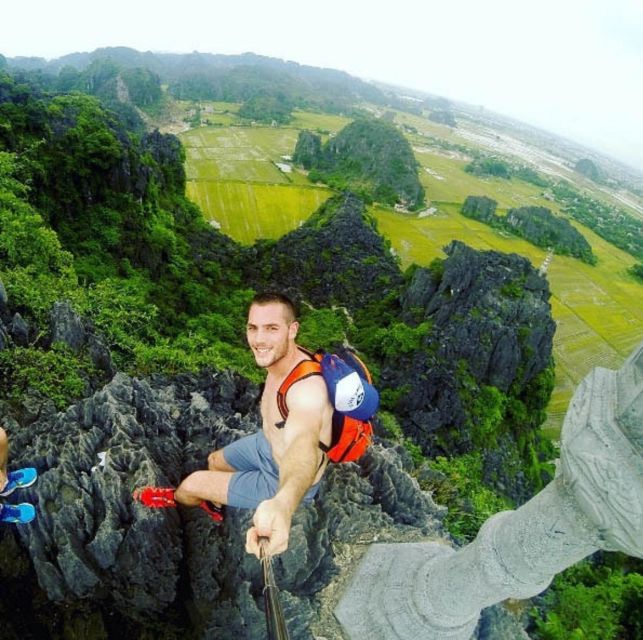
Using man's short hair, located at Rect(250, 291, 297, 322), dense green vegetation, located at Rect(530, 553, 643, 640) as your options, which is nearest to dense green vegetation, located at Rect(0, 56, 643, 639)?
dense green vegetation, located at Rect(530, 553, 643, 640)

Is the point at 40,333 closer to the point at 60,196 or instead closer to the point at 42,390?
the point at 42,390

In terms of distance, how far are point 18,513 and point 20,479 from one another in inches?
23.8

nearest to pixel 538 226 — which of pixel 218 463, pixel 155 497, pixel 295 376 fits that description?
pixel 218 463

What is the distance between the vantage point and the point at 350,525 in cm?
784

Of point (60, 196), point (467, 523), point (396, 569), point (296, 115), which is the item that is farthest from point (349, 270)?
point (296, 115)

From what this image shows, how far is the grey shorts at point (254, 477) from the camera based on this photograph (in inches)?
240

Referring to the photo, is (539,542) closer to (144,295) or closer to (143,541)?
(143,541)

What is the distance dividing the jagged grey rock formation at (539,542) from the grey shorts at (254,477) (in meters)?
1.86

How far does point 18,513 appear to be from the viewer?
6691 millimetres

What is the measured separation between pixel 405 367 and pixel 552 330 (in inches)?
478

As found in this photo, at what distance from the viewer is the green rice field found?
2200 inches

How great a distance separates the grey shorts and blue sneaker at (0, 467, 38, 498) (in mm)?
3304

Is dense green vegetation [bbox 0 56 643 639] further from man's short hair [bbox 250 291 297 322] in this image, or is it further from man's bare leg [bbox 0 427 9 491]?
man's short hair [bbox 250 291 297 322]

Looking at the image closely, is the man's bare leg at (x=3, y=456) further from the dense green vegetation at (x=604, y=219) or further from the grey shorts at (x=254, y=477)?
the dense green vegetation at (x=604, y=219)
